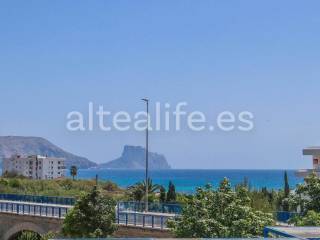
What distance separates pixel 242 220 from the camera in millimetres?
23812

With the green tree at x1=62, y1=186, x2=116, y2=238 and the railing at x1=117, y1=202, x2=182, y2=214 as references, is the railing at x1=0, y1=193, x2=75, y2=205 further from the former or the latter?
the green tree at x1=62, y1=186, x2=116, y2=238

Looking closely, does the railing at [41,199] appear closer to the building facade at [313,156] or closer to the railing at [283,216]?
the building facade at [313,156]

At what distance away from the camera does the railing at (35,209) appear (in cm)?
4081

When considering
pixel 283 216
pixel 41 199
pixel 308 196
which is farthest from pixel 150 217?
pixel 41 199

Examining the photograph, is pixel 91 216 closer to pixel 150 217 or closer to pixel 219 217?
pixel 150 217

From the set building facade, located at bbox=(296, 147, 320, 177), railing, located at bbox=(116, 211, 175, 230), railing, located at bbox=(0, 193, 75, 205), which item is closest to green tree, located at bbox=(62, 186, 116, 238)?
railing, located at bbox=(116, 211, 175, 230)

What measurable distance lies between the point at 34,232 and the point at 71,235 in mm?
13557

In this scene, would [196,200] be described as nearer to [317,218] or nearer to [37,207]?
[317,218]

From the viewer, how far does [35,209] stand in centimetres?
4447

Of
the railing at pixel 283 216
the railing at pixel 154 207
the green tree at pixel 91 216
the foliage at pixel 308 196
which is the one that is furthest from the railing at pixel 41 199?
the foliage at pixel 308 196

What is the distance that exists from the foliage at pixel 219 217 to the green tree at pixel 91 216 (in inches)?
294

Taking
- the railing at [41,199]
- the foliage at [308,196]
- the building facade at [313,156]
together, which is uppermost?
the building facade at [313,156]

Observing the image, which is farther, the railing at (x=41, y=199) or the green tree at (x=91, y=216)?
the railing at (x=41, y=199)

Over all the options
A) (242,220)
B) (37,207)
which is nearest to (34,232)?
(37,207)
